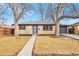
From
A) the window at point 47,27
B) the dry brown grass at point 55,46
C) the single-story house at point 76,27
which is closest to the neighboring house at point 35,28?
the window at point 47,27

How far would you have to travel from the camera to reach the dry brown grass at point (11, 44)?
4344 mm

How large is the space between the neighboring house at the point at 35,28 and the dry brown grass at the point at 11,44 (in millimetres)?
99

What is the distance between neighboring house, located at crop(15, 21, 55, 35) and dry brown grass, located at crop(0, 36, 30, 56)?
99 millimetres

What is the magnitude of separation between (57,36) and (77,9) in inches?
19.9

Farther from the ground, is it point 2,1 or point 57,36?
point 2,1

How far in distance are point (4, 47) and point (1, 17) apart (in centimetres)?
45

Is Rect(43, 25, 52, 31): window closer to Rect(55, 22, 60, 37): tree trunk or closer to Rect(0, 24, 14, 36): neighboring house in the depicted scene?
Rect(55, 22, 60, 37): tree trunk

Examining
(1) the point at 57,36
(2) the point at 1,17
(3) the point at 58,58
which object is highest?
(2) the point at 1,17

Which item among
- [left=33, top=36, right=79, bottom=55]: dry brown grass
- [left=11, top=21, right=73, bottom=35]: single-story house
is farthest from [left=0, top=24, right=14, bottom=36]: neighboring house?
[left=33, top=36, right=79, bottom=55]: dry brown grass

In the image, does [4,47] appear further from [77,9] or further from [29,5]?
[77,9]

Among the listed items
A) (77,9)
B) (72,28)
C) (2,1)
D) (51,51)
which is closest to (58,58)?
(51,51)

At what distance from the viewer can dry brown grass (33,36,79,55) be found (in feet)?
14.2

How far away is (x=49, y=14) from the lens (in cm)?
446

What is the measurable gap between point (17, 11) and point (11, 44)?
50cm
